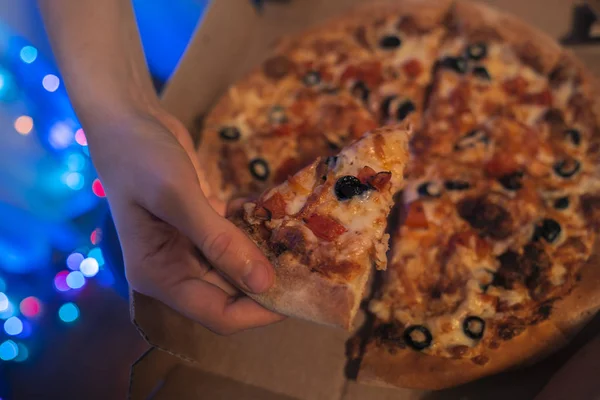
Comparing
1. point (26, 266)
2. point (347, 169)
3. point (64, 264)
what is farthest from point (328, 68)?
point (26, 266)

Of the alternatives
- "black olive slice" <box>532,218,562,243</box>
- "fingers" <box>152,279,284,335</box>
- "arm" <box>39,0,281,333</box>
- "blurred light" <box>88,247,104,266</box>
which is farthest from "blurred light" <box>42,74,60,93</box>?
"black olive slice" <box>532,218,562,243</box>

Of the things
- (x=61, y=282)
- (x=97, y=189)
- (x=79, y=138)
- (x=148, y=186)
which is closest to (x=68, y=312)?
(x=61, y=282)

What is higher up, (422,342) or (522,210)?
(522,210)

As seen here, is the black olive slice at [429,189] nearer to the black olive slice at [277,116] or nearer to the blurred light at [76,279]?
the black olive slice at [277,116]

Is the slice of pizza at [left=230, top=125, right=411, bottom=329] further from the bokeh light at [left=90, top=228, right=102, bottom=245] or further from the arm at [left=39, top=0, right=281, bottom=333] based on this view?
the bokeh light at [left=90, top=228, right=102, bottom=245]

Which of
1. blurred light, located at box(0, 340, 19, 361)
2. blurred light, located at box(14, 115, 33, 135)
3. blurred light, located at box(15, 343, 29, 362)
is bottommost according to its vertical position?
blurred light, located at box(15, 343, 29, 362)

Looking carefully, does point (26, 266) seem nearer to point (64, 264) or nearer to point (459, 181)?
point (64, 264)
